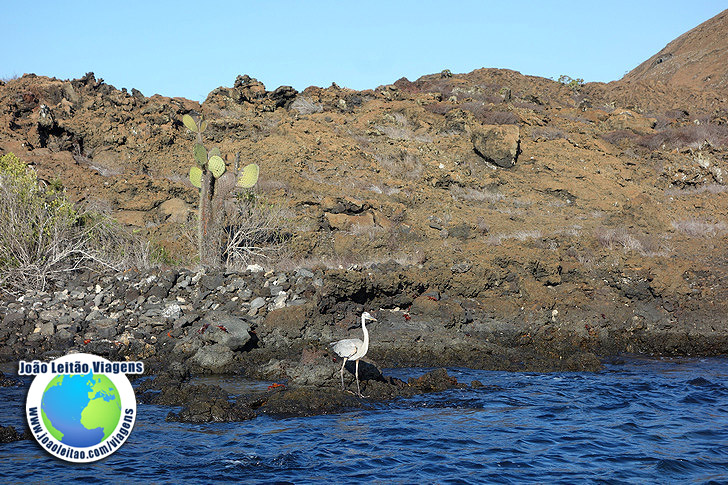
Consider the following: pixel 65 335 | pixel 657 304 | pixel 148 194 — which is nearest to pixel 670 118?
pixel 657 304

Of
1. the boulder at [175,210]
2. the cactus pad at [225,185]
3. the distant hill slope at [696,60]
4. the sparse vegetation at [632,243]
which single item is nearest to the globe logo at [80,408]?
the cactus pad at [225,185]

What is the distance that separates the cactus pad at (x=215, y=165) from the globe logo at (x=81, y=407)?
1081cm

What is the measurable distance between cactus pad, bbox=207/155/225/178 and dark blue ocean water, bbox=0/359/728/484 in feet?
29.7

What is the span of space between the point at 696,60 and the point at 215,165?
193ft

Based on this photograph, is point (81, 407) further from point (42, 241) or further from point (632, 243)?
point (632, 243)

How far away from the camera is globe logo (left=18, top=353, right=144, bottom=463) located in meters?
6.98

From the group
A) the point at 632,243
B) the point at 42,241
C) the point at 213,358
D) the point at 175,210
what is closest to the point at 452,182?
the point at 632,243

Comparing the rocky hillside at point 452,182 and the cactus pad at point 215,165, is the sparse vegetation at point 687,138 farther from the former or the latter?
the cactus pad at point 215,165

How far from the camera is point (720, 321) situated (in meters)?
15.0

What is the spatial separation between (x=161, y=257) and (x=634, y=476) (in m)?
13.7

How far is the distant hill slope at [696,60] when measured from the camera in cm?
5531

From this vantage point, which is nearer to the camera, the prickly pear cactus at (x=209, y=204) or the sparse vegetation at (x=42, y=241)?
the sparse vegetation at (x=42, y=241)

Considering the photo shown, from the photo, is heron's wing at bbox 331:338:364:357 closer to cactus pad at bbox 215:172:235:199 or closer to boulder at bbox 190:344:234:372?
boulder at bbox 190:344:234:372

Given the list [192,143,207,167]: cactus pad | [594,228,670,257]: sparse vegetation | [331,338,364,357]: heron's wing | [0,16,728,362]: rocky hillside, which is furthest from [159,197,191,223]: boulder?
[594,228,670,257]: sparse vegetation
